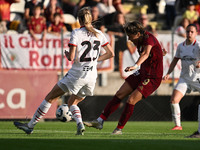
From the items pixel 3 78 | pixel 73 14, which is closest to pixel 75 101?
pixel 3 78

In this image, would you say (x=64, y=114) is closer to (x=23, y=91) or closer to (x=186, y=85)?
(x=186, y=85)

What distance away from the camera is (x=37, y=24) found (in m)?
16.3

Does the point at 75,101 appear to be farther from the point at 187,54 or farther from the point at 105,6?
the point at 105,6

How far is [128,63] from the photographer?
16188mm

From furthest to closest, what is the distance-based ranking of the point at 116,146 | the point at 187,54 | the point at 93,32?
the point at 187,54
the point at 93,32
the point at 116,146

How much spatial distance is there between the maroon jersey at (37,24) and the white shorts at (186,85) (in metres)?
5.79

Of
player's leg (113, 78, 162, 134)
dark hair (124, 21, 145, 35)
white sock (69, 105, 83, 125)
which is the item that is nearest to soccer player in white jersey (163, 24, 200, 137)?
player's leg (113, 78, 162, 134)

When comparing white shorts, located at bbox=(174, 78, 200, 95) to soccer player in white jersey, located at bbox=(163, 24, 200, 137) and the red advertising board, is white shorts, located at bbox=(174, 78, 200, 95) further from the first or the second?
the red advertising board

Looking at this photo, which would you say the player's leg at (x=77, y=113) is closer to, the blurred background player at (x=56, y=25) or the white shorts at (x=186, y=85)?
the white shorts at (x=186, y=85)

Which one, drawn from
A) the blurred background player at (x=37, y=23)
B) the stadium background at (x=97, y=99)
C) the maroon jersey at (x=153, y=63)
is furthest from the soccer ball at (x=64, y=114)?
the blurred background player at (x=37, y=23)

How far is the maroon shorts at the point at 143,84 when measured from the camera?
8836mm

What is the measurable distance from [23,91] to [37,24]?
256 centimetres

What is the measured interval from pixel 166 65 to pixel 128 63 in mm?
1175

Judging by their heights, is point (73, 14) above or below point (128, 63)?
above
